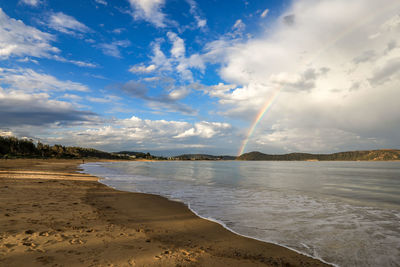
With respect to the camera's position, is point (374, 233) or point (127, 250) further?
point (374, 233)

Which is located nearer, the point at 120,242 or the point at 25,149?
the point at 120,242

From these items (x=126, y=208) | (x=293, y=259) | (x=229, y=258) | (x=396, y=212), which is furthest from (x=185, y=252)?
(x=396, y=212)

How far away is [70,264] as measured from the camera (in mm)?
5664

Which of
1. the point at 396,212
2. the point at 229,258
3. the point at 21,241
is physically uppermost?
the point at 21,241

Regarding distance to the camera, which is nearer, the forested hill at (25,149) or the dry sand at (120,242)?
the dry sand at (120,242)

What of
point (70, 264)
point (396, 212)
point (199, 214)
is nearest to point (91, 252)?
point (70, 264)

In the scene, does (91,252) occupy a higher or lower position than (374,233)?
higher

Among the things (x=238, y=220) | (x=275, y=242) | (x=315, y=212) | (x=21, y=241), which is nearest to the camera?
(x=21, y=241)

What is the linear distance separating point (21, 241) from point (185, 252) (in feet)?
17.7

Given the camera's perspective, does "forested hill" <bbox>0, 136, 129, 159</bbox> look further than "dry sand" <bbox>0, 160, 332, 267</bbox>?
Yes

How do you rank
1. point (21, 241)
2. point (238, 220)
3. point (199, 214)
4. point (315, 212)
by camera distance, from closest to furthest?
1. point (21, 241)
2. point (238, 220)
3. point (199, 214)
4. point (315, 212)

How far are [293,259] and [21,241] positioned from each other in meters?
8.99

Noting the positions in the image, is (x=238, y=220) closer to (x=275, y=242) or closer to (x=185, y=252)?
Result: (x=275, y=242)

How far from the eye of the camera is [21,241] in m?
6.95
